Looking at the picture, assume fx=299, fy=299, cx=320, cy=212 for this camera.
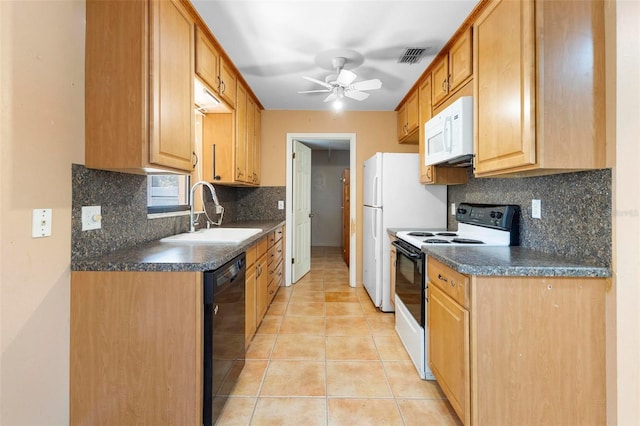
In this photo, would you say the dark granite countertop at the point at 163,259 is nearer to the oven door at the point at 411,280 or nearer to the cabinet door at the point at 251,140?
the oven door at the point at 411,280

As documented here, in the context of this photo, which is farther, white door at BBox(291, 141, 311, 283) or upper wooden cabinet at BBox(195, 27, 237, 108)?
white door at BBox(291, 141, 311, 283)

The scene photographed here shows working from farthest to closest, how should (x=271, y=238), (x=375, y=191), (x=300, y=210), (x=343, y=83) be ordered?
(x=300, y=210), (x=375, y=191), (x=271, y=238), (x=343, y=83)

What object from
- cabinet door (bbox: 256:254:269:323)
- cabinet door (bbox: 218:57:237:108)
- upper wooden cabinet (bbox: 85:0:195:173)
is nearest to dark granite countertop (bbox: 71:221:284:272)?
upper wooden cabinet (bbox: 85:0:195:173)

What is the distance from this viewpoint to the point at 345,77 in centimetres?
241

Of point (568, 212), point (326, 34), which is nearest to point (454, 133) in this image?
point (568, 212)

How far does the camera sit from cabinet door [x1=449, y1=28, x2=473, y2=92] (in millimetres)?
2035

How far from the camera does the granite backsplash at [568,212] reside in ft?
4.50

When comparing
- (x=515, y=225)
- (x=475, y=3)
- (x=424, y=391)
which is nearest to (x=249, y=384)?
(x=424, y=391)

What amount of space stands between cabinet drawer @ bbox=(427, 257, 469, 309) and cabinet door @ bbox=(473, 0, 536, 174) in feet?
2.02

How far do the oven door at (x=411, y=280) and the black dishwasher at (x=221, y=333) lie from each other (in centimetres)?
115

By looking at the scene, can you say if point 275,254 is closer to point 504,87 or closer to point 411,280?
point 411,280

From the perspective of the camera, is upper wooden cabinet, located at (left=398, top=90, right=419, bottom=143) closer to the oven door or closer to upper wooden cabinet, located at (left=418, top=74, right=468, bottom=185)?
upper wooden cabinet, located at (left=418, top=74, right=468, bottom=185)

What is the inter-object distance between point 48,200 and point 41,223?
0.10 m

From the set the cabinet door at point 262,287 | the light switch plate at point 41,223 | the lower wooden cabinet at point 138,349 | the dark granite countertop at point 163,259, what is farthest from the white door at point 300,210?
the light switch plate at point 41,223
